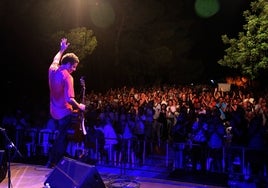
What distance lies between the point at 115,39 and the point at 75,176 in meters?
28.9

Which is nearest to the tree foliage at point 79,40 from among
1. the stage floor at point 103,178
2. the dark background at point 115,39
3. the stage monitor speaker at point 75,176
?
the dark background at point 115,39

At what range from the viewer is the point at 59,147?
8.18 m

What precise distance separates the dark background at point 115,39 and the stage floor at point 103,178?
9.90 meters

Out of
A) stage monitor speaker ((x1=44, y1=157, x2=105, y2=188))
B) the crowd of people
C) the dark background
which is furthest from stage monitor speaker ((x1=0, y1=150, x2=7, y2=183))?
the dark background

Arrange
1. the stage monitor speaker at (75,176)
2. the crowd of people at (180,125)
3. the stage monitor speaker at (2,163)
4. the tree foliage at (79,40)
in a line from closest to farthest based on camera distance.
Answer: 1. the stage monitor speaker at (75,176)
2. the stage monitor speaker at (2,163)
3. the crowd of people at (180,125)
4. the tree foliage at (79,40)

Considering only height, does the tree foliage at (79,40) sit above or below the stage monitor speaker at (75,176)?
above

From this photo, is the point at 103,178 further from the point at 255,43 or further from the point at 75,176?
the point at 255,43

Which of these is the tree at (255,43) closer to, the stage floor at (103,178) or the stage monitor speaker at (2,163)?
the stage floor at (103,178)

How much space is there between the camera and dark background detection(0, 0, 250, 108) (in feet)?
67.9

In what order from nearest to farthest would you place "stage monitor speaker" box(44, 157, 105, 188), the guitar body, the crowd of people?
"stage monitor speaker" box(44, 157, 105, 188) → the guitar body → the crowd of people

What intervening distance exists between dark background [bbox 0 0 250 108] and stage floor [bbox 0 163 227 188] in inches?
390

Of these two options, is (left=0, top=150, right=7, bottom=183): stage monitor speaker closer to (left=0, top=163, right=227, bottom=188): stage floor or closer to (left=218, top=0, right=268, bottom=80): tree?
(left=0, top=163, right=227, bottom=188): stage floor

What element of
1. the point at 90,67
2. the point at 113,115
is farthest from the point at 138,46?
the point at 113,115

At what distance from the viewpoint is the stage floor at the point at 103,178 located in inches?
325
